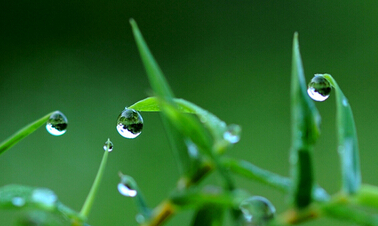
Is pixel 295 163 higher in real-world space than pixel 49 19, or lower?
lower

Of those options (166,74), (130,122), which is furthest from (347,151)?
(166,74)

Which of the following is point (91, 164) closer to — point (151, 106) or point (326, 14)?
point (326, 14)

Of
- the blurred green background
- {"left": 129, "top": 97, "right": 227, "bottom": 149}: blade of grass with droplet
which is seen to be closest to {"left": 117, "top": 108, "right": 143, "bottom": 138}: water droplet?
{"left": 129, "top": 97, "right": 227, "bottom": 149}: blade of grass with droplet

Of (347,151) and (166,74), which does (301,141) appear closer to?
(347,151)

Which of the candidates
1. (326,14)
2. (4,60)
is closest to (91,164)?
(4,60)

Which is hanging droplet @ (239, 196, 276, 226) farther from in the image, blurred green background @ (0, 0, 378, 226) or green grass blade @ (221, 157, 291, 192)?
blurred green background @ (0, 0, 378, 226)
